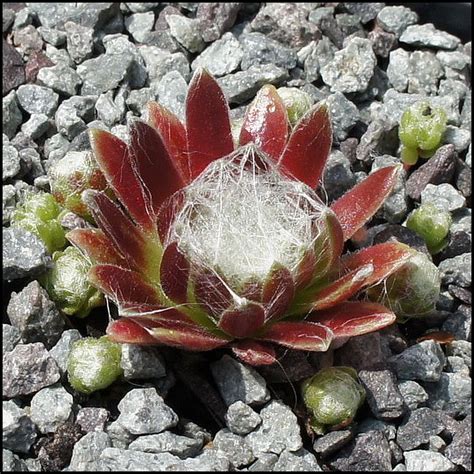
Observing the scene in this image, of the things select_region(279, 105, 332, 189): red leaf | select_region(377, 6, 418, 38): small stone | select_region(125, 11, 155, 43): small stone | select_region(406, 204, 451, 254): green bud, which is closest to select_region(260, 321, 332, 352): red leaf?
select_region(279, 105, 332, 189): red leaf

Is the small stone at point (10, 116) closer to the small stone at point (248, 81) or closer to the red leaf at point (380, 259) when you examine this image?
the small stone at point (248, 81)

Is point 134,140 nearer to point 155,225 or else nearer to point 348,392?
point 155,225

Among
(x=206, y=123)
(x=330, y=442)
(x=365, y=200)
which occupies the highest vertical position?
(x=206, y=123)

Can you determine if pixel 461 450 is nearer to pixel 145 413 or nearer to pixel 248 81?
pixel 145 413

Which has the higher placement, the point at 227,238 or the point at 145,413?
the point at 227,238

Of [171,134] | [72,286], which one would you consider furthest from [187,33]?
[72,286]

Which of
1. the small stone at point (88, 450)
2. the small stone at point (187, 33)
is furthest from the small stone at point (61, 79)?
the small stone at point (88, 450)

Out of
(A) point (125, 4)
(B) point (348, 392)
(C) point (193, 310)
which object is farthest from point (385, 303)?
(A) point (125, 4)
